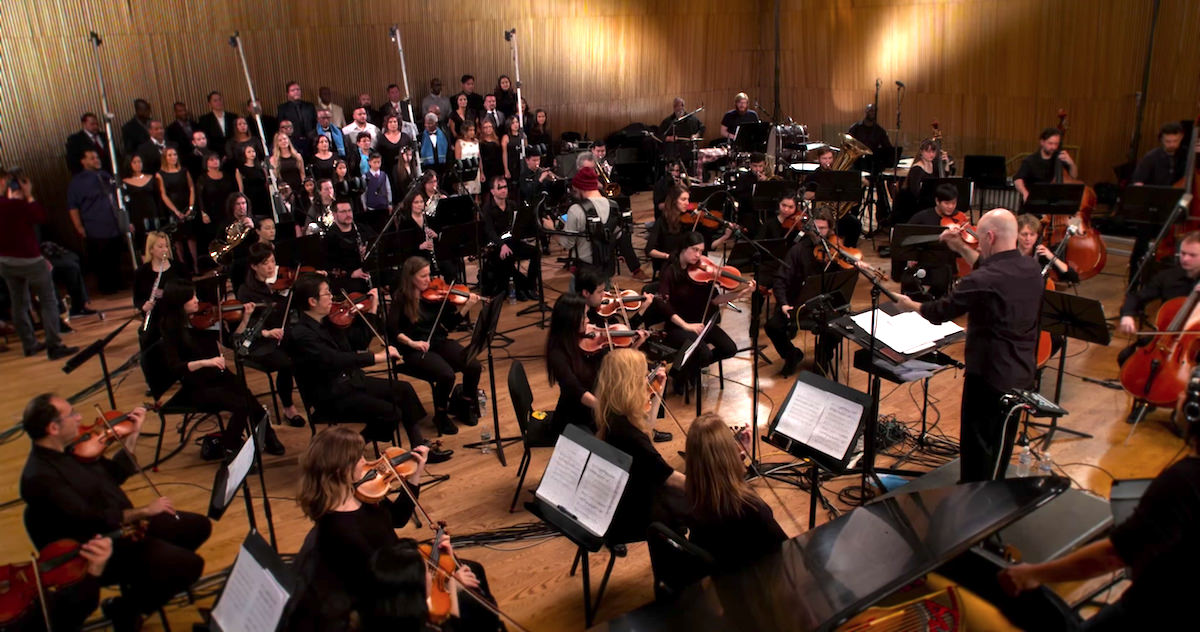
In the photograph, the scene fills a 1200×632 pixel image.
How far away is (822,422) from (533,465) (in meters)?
2.22

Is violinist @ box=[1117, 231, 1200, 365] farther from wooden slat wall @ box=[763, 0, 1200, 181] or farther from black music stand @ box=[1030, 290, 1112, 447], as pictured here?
wooden slat wall @ box=[763, 0, 1200, 181]

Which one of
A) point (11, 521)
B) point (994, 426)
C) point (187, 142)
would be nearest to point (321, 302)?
point (11, 521)

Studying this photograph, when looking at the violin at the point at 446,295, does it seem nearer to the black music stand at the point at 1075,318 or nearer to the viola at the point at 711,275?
the viola at the point at 711,275

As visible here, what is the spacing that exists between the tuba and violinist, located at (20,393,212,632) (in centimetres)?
418

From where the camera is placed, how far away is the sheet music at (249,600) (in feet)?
9.43

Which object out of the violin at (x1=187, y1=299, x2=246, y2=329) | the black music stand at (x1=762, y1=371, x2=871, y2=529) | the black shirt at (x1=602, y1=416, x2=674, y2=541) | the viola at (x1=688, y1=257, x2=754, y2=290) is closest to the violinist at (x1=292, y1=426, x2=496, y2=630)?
the black shirt at (x1=602, y1=416, x2=674, y2=541)

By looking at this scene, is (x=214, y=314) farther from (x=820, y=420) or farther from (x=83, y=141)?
(x=83, y=141)

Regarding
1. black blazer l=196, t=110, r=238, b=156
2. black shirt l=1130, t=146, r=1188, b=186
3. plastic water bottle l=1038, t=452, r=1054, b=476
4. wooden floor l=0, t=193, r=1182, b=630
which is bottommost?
wooden floor l=0, t=193, r=1182, b=630

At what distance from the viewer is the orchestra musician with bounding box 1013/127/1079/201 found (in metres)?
8.50

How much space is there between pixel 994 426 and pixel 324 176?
7.31 meters

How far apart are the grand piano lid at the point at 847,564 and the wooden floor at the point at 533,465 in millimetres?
1174

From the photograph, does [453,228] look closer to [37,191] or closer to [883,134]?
[37,191]

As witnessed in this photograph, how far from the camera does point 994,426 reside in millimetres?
4438

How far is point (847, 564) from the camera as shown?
10.5ft
